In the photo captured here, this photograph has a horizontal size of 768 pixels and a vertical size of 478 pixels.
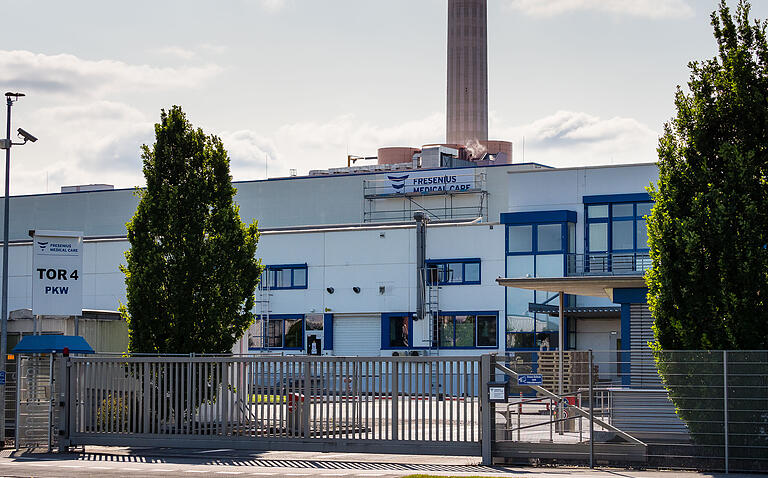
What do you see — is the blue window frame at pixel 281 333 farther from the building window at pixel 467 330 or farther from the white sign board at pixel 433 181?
the white sign board at pixel 433 181

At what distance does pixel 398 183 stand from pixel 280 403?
45.9m

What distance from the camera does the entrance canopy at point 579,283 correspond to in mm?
33656

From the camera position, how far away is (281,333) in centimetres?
5359

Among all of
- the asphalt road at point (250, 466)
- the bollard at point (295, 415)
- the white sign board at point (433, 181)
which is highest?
the white sign board at point (433, 181)

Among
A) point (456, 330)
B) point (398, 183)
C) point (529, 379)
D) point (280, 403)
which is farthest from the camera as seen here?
point (398, 183)

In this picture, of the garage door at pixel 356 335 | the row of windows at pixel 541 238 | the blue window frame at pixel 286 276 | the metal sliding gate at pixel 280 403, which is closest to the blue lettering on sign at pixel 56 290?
the metal sliding gate at pixel 280 403

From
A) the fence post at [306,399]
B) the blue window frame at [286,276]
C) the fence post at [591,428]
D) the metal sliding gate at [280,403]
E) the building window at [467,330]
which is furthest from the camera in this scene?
the blue window frame at [286,276]

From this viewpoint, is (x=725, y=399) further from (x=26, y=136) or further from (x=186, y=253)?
(x=26, y=136)

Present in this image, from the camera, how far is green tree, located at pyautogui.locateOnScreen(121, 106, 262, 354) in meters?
26.9

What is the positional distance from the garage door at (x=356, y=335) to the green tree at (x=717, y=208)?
32.1 metres

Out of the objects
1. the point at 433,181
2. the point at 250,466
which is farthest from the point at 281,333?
the point at 250,466

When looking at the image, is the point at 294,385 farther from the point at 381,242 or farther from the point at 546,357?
the point at 381,242

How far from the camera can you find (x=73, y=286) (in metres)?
29.1

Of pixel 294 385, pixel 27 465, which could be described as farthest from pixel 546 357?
pixel 27 465
